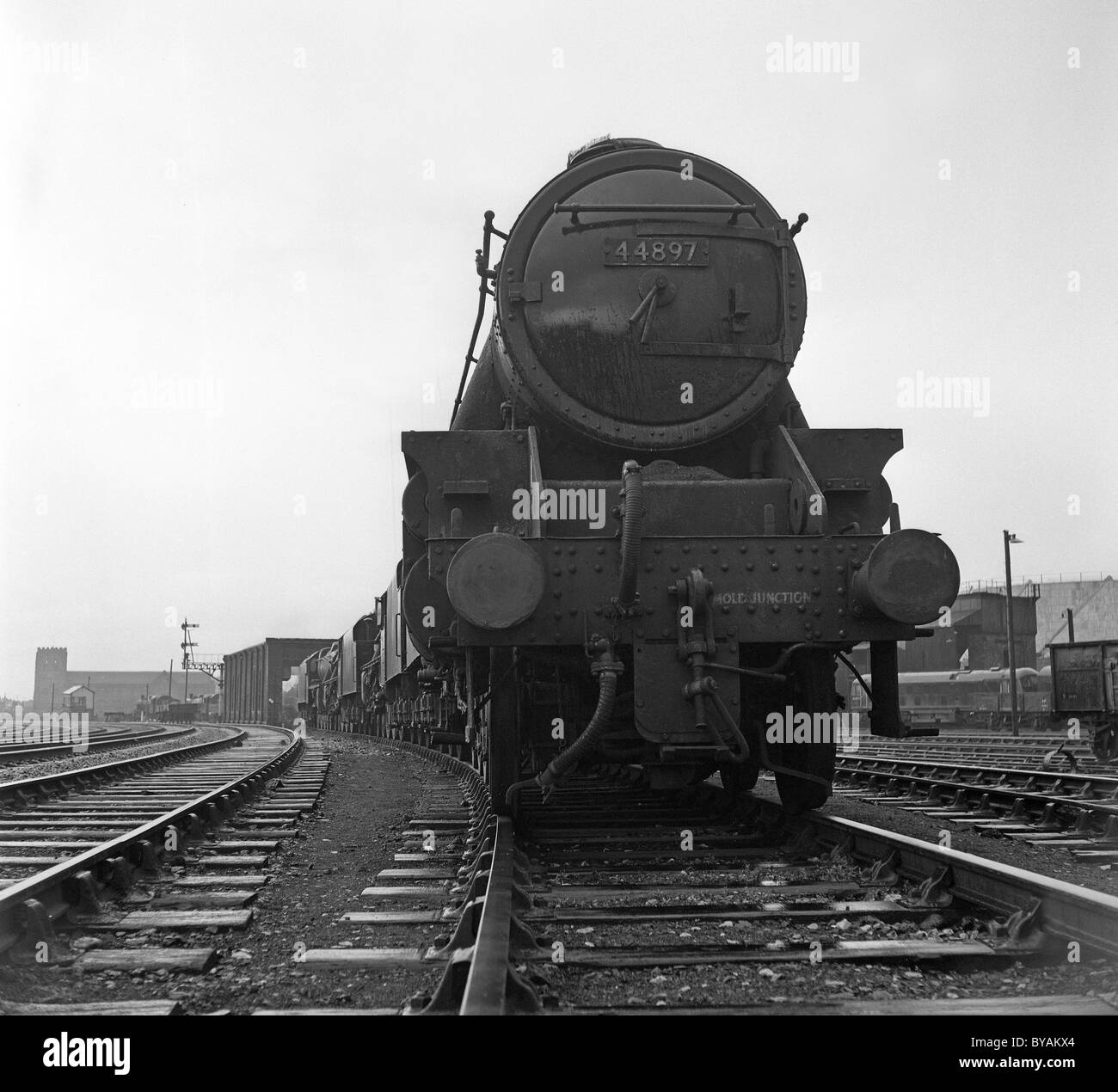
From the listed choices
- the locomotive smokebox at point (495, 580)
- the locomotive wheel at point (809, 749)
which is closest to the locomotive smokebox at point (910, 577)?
the locomotive wheel at point (809, 749)

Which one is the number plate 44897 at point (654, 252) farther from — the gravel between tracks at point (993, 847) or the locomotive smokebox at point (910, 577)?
the gravel between tracks at point (993, 847)

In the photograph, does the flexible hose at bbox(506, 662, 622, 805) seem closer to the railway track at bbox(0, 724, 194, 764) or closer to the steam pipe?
the steam pipe

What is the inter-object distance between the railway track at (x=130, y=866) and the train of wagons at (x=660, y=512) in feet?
4.67

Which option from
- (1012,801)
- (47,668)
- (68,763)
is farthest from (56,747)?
(47,668)

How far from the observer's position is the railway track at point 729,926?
2625 millimetres

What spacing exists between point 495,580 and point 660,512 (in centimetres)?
99

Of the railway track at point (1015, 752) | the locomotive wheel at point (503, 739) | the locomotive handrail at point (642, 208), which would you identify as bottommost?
the railway track at point (1015, 752)

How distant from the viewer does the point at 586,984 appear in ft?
9.11

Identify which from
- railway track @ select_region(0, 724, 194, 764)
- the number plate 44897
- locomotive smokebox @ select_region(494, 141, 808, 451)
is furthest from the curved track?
the number plate 44897

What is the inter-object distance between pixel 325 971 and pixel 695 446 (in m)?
3.11

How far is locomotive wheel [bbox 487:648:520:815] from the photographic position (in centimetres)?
512
